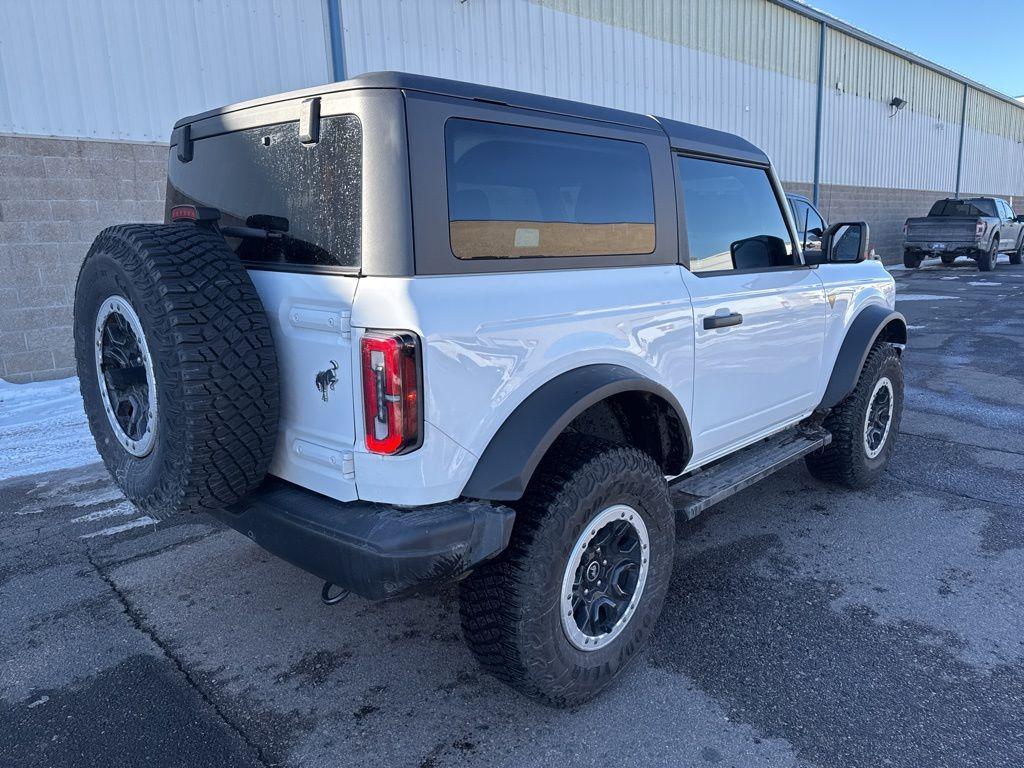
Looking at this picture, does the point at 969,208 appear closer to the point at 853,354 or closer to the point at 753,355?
the point at 853,354

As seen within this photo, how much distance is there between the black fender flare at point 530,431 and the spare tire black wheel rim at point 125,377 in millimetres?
1082

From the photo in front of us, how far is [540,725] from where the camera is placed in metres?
2.49

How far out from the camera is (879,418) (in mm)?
4625

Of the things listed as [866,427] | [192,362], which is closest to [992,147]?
[866,427]

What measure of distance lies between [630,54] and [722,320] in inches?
453

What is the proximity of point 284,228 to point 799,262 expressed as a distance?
2.70 metres

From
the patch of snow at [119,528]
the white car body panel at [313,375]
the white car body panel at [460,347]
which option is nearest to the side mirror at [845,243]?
the white car body panel at [460,347]

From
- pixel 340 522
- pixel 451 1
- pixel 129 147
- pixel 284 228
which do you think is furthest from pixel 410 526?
pixel 451 1

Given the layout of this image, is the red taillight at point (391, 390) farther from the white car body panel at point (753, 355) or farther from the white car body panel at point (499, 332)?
the white car body panel at point (753, 355)

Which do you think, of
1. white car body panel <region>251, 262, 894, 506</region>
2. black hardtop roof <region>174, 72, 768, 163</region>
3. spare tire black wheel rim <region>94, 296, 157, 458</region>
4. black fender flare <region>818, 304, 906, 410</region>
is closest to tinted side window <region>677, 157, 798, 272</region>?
black hardtop roof <region>174, 72, 768, 163</region>

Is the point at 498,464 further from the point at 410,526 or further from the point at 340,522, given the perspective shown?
the point at 340,522

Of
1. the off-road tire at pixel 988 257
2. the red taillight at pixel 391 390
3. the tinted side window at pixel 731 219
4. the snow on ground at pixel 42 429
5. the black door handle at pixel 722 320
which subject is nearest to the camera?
the red taillight at pixel 391 390

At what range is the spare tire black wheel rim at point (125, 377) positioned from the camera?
241cm

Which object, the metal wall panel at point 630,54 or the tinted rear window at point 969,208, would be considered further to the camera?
the tinted rear window at point 969,208
